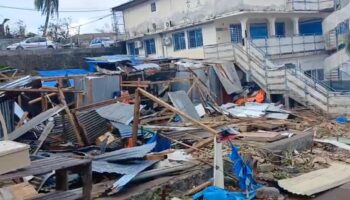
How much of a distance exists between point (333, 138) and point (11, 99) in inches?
362

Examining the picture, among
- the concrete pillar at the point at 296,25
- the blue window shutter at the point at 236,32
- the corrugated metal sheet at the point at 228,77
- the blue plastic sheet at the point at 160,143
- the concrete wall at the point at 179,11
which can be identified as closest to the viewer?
the blue plastic sheet at the point at 160,143

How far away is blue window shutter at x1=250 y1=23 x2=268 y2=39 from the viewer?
2764 centimetres

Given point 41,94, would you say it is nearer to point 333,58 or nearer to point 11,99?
point 11,99

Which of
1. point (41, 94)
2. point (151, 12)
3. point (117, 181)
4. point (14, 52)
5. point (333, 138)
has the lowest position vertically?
point (333, 138)

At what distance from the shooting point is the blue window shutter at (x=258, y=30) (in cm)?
2764

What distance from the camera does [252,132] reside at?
41.0 ft

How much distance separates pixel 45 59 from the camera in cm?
2577

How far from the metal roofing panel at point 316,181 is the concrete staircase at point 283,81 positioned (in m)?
9.62

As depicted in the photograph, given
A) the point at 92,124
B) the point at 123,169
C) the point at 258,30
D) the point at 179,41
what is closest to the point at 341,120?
the point at 92,124

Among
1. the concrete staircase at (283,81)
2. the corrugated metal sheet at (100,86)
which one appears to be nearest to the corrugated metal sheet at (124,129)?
the corrugated metal sheet at (100,86)

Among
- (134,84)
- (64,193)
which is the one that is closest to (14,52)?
(134,84)

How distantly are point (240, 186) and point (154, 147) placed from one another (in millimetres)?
2284

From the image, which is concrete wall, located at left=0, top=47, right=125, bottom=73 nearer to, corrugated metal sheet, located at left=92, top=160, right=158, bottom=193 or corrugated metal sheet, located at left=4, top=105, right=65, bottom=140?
corrugated metal sheet, located at left=4, top=105, right=65, bottom=140

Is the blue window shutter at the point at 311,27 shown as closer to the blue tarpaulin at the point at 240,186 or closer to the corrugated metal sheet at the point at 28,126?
the corrugated metal sheet at the point at 28,126
